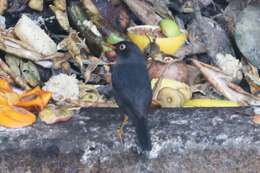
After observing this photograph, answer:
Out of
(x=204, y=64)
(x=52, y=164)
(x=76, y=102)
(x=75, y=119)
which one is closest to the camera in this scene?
(x=52, y=164)

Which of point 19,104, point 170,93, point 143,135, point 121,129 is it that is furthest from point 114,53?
point 143,135

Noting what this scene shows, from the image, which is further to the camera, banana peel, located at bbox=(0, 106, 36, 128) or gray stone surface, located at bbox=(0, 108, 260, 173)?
banana peel, located at bbox=(0, 106, 36, 128)

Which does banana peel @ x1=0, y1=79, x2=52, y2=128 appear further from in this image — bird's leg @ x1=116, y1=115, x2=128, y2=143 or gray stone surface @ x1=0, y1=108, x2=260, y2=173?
bird's leg @ x1=116, y1=115, x2=128, y2=143

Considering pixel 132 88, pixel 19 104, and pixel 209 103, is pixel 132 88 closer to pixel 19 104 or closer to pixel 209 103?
pixel 19 104

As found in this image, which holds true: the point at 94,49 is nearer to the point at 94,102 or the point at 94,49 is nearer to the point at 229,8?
the point at 94,102

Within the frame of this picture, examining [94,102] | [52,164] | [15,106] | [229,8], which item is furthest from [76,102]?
[229,8]

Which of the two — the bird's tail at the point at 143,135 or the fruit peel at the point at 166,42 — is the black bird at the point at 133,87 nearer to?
the bird's tail at the point at 143,135

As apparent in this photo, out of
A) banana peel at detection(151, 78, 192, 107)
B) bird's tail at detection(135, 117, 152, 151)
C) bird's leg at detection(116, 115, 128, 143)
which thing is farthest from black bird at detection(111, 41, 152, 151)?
banana peel at detection(151, 78, 192, 107)
